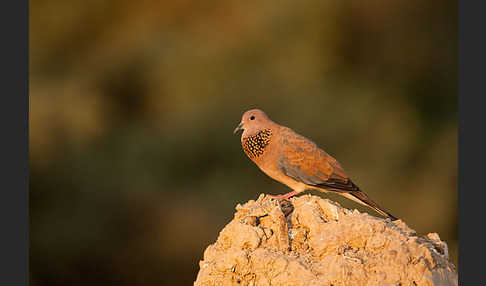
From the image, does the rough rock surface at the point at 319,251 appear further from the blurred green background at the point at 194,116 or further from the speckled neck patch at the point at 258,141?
the blurred green background at the point at 194,116

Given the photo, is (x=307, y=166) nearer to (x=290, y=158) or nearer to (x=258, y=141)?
(x=290, y=158)

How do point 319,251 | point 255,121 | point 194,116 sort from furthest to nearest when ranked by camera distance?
point 194,116, point 255,121, point 319,251

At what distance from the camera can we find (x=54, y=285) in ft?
15.8

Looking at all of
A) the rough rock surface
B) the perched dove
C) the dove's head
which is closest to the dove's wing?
the perched dove

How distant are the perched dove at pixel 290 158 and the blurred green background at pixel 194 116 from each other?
751 millimetres

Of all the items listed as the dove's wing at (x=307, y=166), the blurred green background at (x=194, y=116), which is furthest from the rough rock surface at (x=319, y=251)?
the blurred green background at (x=194, y=116)

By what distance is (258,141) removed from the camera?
3.62 m

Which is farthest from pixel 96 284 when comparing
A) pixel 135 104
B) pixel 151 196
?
pixel 135 104

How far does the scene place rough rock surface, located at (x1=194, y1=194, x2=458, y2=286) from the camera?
285 centimetres

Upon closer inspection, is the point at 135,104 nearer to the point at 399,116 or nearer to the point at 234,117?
the point at 234,117

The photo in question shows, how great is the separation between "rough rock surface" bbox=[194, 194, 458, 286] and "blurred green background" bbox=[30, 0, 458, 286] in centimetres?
139

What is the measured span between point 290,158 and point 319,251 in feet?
2.56

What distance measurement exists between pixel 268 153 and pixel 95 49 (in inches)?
79.5

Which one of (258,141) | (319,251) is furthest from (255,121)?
(319,251)
